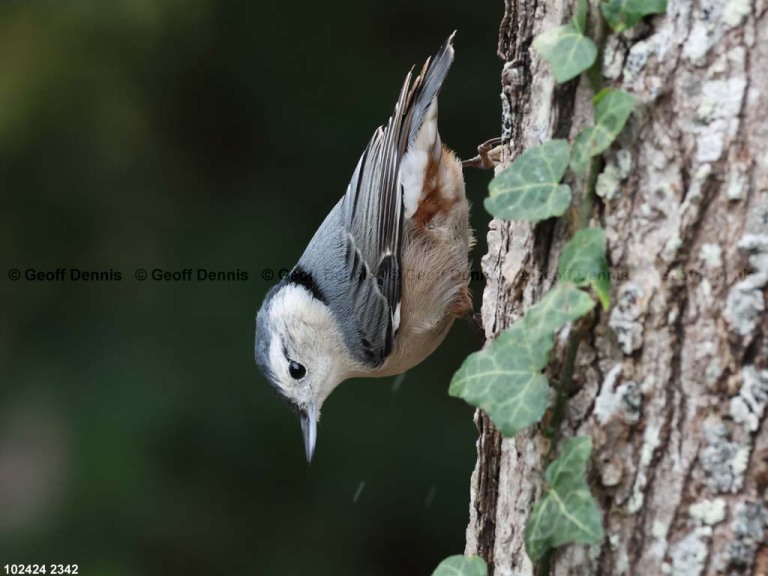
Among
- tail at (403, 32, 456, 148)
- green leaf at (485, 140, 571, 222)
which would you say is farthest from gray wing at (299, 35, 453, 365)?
green leaf at (485, 140, 571, 222)

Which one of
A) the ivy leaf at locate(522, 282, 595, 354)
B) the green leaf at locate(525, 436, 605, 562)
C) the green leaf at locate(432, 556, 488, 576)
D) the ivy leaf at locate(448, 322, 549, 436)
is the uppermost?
the ivy leaf at locate(522, 282, 595, 354)

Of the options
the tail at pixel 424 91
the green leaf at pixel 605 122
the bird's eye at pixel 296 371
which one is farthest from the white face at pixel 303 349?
the green leaf at pixel 605 122

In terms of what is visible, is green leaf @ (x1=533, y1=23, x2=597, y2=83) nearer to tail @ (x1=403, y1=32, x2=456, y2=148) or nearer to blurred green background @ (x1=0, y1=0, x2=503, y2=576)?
tail @ (x1=403, y1=32, x2=456, y2=148)

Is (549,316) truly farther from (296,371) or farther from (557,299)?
(296,371)

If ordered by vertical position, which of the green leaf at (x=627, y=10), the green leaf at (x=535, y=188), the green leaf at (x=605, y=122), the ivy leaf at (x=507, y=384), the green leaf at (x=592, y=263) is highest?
the green leaf at (x=627, y=10)

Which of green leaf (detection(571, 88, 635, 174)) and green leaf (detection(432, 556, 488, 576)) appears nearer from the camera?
green leaf (detection(571, 88, 635, 174))

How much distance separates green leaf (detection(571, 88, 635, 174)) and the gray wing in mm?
→ 1546

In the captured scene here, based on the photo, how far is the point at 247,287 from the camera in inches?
130

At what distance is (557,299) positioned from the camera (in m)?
1.23

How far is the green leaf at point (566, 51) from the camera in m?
1.23

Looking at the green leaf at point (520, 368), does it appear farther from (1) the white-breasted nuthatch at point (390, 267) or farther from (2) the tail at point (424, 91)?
(2) the tail at point (424, 91)

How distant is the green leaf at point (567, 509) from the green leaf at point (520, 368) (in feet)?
0.24

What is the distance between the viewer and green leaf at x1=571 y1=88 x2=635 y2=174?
1.21 metres

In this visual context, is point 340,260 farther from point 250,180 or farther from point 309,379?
point 250,180
